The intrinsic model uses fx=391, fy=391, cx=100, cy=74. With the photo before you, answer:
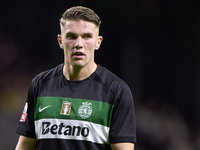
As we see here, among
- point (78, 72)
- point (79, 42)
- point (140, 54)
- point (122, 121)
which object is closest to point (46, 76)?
point (78, 72)

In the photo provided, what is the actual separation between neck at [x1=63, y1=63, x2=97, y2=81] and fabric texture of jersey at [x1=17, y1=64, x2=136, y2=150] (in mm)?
19

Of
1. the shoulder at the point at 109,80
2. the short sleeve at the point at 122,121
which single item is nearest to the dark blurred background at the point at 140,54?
the shoulder at the point at 109,80

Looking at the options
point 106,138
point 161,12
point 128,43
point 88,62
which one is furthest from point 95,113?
point 161,12

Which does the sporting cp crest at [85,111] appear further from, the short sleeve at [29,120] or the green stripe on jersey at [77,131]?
the short sleeve at [29,120]

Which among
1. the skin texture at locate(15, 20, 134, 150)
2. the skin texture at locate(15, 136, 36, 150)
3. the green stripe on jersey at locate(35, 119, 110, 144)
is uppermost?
the skin texture at locate(15, 20, 134, 150)

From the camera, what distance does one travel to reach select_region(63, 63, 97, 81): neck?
1877 mm

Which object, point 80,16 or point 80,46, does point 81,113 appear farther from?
point 80,16

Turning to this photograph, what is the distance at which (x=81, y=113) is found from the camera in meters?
1.78

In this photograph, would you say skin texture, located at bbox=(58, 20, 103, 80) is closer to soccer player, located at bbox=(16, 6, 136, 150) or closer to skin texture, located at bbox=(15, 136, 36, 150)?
soccer player, located at bbox=(16, 6, 136, 150)

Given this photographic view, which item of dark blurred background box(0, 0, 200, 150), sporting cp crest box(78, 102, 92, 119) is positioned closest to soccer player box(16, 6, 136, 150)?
sporting cp crest box(78, 102, 92, 119)

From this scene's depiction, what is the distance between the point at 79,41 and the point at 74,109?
1.03 feet

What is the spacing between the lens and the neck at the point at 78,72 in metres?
1.88

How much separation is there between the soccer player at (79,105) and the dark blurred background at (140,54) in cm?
199

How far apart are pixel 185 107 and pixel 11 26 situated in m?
1.93
